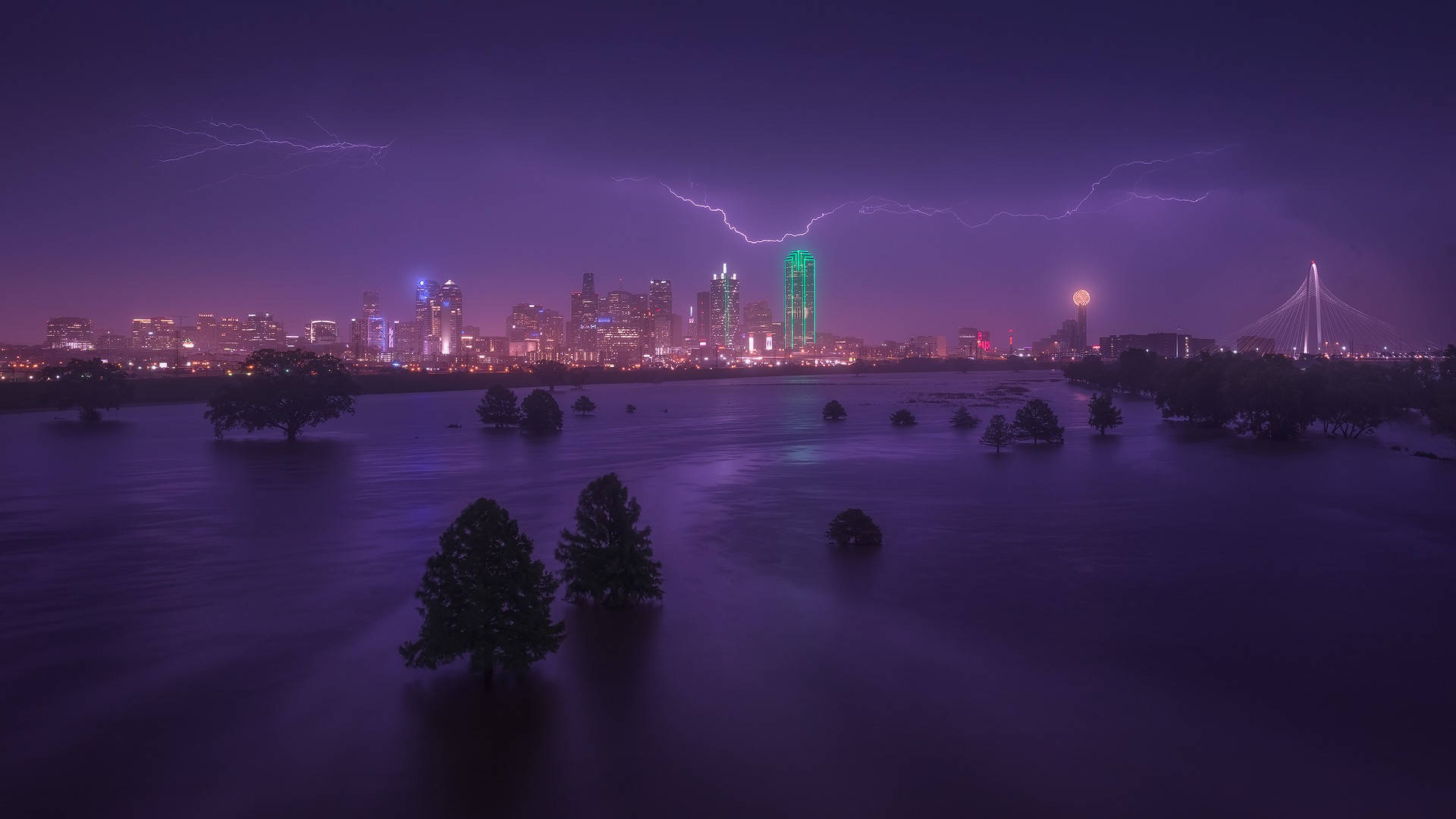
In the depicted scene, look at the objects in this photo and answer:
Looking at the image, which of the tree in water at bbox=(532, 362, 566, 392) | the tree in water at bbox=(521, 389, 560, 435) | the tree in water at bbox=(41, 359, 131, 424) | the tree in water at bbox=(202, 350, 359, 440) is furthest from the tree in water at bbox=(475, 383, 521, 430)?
the tree in water at bbox=(532, 362, 566, 392)

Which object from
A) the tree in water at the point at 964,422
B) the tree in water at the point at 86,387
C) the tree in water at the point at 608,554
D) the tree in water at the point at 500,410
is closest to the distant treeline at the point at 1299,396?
the tree in water at the point at 964,422

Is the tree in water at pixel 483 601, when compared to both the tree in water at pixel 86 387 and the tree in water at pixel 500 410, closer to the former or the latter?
the tree in water at pixel 500 410

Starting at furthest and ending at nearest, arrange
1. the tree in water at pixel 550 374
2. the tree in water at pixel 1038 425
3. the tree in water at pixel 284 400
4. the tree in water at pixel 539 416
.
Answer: the tree in water at pixel 550 374
the tree in water at pixel 539 416
the tree in water at pixel 284 400
the tree in water at pixel 1038 425

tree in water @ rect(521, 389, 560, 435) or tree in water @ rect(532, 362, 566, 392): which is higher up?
tree in water @ rect(532, 362, 566, 392)

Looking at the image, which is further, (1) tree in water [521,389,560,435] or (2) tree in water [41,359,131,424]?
(2) tree in water [41,359,131,424]

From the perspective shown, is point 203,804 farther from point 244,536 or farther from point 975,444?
point 975,444

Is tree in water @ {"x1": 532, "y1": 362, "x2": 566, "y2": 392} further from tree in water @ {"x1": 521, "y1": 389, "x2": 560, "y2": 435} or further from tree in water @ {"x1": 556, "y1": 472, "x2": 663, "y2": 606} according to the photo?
tree in water @ {"x1": 556, "y1": 472, "x2": 663, "y2": 606}
